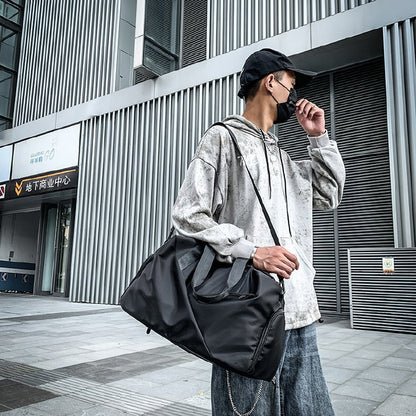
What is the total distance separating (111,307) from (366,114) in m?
7.52

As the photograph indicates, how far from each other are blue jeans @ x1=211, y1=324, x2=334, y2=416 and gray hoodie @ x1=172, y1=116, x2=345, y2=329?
0.09m

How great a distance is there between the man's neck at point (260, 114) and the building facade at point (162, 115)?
621 centimetres

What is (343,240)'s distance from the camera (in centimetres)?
881

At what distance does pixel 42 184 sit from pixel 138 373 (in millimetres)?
10504

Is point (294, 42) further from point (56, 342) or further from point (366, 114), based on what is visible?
point (56, 342)

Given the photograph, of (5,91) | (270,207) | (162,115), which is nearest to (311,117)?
(270,207)

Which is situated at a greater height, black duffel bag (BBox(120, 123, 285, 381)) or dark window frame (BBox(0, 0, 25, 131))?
dark window frame (BBox(0, 0, 25, 131))

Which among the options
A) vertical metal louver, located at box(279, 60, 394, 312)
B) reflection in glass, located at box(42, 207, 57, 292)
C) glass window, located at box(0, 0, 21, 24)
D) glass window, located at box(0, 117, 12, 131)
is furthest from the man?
glass window, located at box(0, 0, 21, 24)

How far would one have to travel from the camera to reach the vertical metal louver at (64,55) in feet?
41.3

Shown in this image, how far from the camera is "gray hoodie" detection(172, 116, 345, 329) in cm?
129

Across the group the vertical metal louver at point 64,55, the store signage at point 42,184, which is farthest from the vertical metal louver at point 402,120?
the store signage at point 42,184

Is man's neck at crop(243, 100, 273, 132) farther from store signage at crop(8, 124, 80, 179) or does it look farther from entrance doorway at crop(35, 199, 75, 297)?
entrance doorway at crop(35, 199, 75, 297)

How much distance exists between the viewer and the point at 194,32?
461 inches

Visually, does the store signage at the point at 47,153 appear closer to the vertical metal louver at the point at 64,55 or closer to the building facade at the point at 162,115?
the building facade at the point at 162,115
